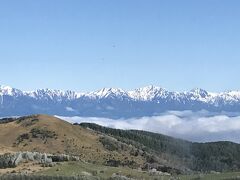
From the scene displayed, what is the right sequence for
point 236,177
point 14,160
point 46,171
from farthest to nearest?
point 14,160
point 46,171
point 236,177

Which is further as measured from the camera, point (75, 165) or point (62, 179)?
point (75, 165)

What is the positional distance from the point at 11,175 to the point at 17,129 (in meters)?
85.1

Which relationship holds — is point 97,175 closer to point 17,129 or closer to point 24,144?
point 24,144

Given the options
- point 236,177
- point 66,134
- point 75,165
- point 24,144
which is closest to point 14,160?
point 75,165

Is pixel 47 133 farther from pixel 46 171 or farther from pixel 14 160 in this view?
pixel 46 171

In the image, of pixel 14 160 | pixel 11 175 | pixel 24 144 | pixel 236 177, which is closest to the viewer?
pixel 236 177

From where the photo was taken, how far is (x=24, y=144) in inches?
5674

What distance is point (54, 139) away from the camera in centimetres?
15025

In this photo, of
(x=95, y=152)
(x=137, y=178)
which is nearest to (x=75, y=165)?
(x=137, y=178)

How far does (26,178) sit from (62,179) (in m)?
4.74

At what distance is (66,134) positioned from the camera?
512 feet

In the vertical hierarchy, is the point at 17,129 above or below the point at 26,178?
above

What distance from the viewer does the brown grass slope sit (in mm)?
142000

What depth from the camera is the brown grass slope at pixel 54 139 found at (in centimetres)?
14200
